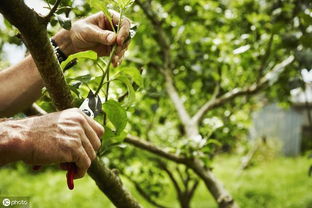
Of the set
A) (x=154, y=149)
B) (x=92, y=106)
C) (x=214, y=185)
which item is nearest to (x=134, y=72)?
(x=92, y=106)

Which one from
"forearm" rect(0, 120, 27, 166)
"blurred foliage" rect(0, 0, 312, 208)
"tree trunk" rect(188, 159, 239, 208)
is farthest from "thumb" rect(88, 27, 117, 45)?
"tree trunk" rect(188, 159, 239, 208)

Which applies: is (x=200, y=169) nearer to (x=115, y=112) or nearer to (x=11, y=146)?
(x=115, y=112)

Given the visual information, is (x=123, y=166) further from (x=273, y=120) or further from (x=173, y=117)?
(x=273, y=120)

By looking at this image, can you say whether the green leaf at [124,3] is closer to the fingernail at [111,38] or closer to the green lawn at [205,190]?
the fingernail at [111,38]

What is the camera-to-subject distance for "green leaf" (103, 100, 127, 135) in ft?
3.15

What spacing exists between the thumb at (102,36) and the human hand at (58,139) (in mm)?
237

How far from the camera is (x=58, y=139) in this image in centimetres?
75

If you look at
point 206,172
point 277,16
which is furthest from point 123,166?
point 277,16

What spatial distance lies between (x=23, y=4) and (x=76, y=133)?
26 cm

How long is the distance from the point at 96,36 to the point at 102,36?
3 centimetres

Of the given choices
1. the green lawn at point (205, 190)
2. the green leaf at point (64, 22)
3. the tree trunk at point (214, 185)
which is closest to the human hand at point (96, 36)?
the green leaf at point (64, 22)

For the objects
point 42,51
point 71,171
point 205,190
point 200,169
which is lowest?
point 205,190

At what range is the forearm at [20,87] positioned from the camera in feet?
4.23

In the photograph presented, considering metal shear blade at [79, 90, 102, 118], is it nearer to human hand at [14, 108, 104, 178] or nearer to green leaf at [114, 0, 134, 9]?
human hand at [14, 108, 104, 178]
